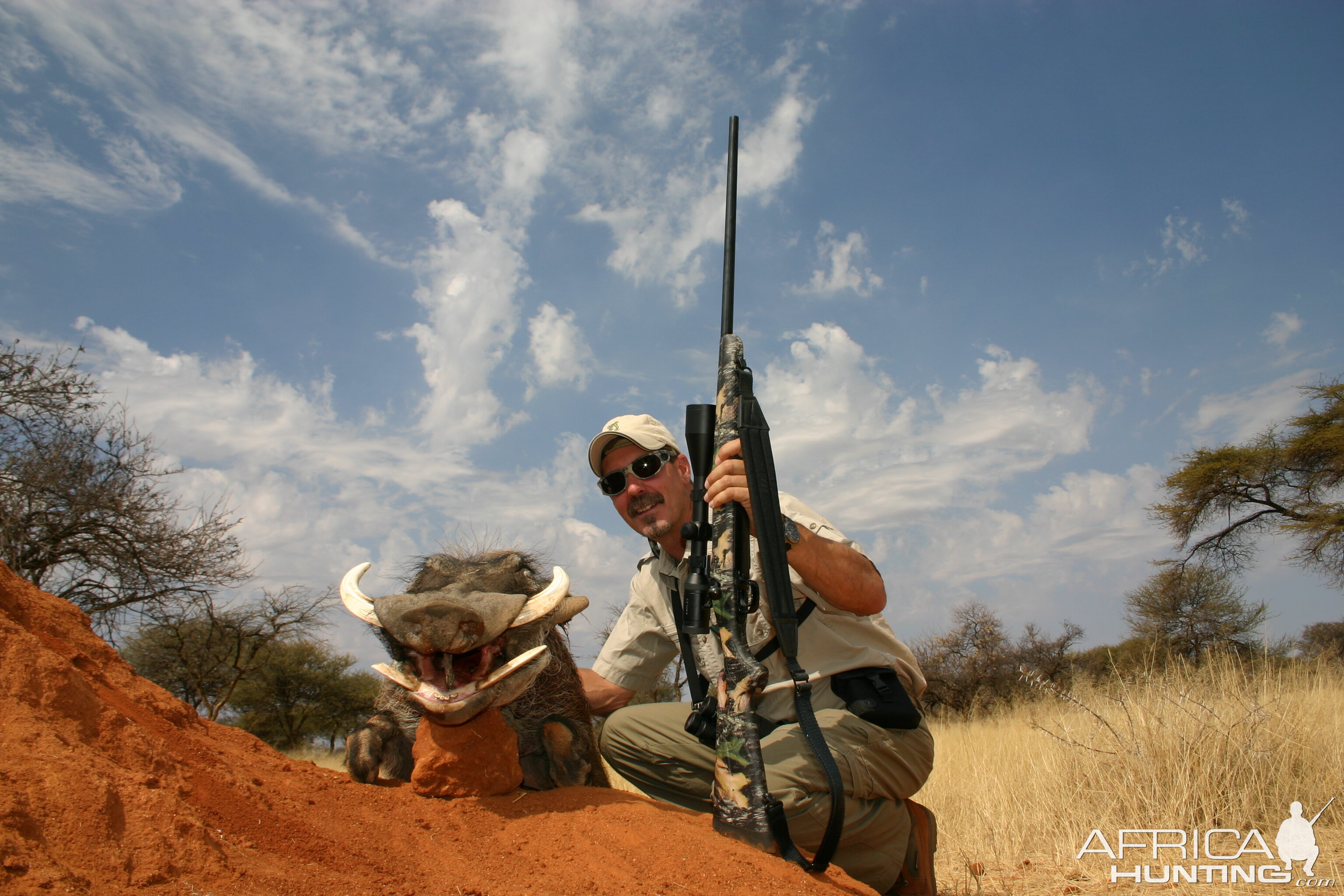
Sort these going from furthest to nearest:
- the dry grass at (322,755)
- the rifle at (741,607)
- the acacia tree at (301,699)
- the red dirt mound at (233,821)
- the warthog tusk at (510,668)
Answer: the acacia tree at (301,699)
the dry grass at (322,755)
the warthog tusk at (510,668)
the rifle at (741,607)
the red dirt mound at (233,821)

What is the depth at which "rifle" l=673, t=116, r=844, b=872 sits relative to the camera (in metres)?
2.23

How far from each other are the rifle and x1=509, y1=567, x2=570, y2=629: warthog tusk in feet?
1.46

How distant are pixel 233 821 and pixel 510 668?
0.79 metres

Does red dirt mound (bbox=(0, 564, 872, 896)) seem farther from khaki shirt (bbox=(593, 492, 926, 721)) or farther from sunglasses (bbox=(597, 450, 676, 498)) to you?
sunglasses (bbox=(597, 450, 676, 498))

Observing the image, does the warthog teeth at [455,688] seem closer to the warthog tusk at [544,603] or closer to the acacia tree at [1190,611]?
the warthog tusk at [544,603]

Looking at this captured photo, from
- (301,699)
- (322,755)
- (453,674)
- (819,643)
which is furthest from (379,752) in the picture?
(301,699)

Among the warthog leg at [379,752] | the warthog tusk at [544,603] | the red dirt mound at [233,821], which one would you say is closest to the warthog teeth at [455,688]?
the warthog tusk at [544,603]

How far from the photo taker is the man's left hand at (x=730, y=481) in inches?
100

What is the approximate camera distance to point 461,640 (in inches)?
91.4

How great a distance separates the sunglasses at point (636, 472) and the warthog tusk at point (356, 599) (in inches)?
46.5

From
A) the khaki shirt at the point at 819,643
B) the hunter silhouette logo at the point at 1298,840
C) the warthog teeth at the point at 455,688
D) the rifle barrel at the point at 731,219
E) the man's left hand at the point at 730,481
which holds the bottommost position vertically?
the hunter silhouette logo at the point at 1298,840

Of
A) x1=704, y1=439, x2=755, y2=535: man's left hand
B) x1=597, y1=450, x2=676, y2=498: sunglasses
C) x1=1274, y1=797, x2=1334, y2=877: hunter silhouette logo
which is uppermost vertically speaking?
x1=597, y1=450, x2=676, y2=498: sunglasses

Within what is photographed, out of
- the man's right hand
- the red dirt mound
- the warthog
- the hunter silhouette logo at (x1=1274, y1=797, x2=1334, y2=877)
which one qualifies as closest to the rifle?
the red dirt mound

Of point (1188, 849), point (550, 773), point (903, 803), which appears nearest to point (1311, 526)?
point (1188, 849)
